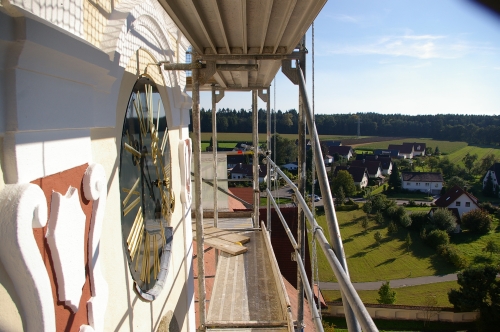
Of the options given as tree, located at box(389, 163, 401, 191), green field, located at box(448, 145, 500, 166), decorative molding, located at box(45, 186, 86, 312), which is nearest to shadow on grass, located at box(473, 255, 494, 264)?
tree, located at box(389, 163, 401, 191)

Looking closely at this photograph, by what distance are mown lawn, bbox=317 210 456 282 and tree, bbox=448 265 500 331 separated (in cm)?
769

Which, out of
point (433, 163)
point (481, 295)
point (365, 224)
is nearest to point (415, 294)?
point (481, 295)

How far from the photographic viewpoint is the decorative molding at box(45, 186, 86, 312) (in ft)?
5.31

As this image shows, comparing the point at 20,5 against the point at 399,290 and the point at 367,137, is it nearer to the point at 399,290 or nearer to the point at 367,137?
the point at 399,290

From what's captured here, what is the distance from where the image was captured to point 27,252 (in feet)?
4.51

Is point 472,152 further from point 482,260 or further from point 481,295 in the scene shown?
point 481,295

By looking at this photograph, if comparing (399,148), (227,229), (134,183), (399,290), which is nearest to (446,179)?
(399,148)

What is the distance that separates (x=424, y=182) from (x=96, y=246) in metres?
63.7

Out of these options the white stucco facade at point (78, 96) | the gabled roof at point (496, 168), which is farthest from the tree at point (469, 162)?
the white stucco facade at point (78, 96)

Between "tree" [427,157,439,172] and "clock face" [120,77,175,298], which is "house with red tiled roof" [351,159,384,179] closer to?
"tree" [427,157,439,172]

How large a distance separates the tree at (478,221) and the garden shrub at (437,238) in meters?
6.83

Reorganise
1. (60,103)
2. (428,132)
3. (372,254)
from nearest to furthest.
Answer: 1. (60,103)
2. (372,254)
3. (428,132)

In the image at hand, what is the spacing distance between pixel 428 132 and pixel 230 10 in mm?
98650

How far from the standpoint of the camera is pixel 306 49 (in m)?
3.46
